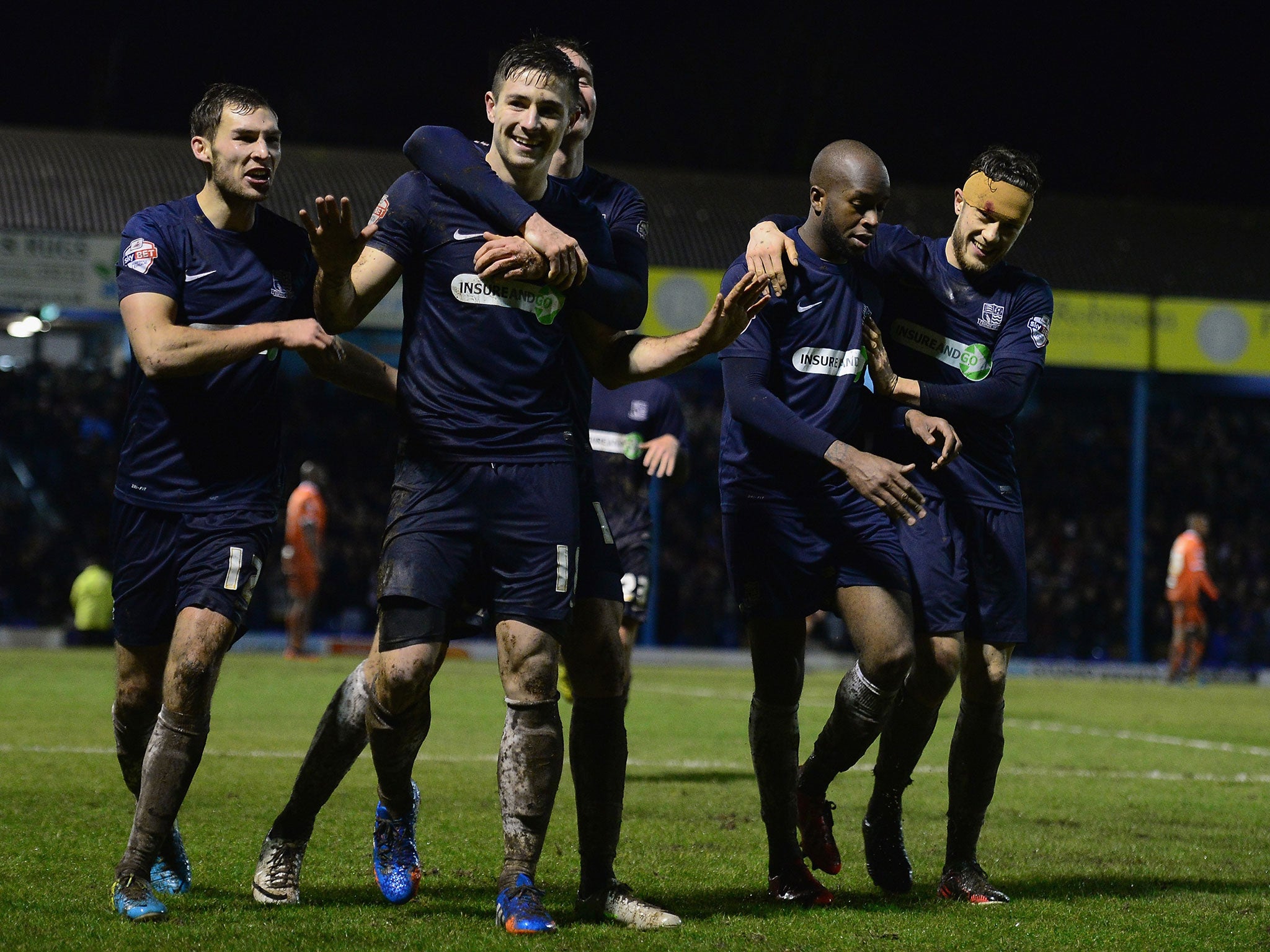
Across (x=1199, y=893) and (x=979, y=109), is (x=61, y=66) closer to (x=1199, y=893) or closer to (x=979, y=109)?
(x=979, y=109)

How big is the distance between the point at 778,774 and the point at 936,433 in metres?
1.25

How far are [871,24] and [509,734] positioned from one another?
38154 mm

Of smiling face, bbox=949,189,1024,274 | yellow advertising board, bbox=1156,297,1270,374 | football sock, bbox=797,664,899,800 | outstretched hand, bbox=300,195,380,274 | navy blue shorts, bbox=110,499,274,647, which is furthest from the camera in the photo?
yellow advertising board, bbox=1156,297,1270,374

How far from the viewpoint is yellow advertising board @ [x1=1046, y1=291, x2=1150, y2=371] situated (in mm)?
24984

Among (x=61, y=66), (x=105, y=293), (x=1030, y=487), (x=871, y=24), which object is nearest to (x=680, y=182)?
(x=1030, y=487)

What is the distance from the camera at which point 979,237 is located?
564 centimetres

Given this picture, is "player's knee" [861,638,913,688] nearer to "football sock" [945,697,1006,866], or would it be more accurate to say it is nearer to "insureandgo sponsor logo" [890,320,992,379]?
"football sock" [945,697,1006,866]

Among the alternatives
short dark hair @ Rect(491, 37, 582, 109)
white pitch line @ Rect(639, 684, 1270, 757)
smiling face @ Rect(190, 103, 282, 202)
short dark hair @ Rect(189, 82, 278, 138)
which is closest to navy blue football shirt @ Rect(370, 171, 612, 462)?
short dark hair @ Rect(491, 37, 582, 109)

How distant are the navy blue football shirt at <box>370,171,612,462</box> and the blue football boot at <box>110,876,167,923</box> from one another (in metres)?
1.46

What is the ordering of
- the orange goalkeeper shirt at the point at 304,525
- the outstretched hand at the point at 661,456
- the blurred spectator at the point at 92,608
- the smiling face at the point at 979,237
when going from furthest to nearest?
the blurred spectator at the point at 92,608
the orange goalkeeper shirt at the point at 304,525
the outstretched hand at the point at 661,456
the smiling face at the point at 979,237

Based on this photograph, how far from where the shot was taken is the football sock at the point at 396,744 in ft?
15.4

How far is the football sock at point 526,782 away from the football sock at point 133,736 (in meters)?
1.28

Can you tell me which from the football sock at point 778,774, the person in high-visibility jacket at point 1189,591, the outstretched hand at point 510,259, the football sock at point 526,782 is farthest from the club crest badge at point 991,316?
the person in high-visibility jacket at point 1189,591

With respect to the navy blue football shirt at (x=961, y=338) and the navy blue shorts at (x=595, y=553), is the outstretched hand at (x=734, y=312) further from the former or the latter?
the navy blue football shirt at (x=961, y=338)
